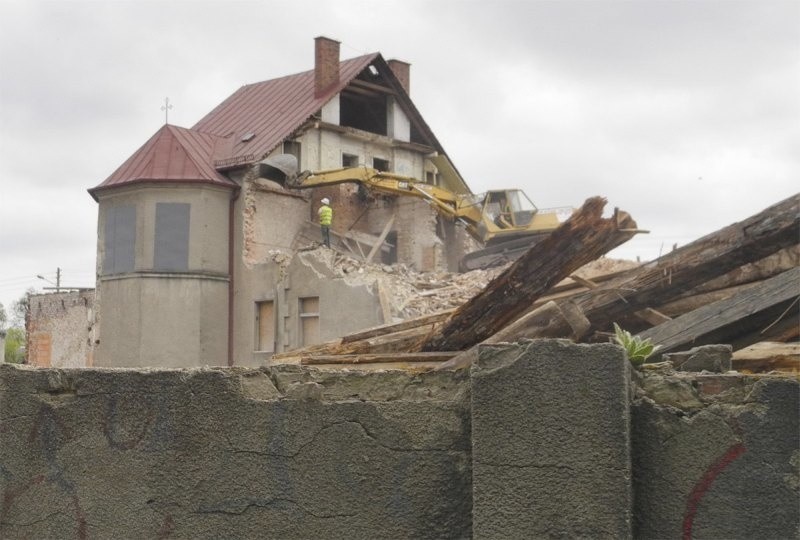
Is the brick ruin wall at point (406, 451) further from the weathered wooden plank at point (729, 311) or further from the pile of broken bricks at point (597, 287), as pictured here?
the pile of broken bricks at point (597, 287)

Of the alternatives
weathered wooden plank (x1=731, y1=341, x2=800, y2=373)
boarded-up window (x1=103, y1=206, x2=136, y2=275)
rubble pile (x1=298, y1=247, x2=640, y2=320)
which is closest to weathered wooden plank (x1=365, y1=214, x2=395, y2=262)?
rubble pile (x1=298, y1=247, x2=640, y2=320)

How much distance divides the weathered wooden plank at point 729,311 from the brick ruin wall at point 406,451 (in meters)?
3.62

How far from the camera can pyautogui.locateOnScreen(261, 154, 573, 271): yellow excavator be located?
2995cm

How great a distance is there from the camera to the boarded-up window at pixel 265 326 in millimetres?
28438

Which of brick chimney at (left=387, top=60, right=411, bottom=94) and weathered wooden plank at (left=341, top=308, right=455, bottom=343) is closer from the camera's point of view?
weathered wooden plank at (left=341, top=308, right=455, bottom=343)

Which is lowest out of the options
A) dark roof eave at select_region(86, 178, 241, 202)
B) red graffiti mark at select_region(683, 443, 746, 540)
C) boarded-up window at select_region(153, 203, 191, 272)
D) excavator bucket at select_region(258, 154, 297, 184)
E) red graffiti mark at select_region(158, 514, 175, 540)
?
red graffiti mark at select_region(158, 514, 175, 540)

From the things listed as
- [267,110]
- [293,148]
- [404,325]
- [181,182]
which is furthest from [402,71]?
[404,325]

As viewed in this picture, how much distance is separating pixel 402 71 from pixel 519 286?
2617 centimetres

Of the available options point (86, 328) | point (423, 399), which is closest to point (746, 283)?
point (423, 399)

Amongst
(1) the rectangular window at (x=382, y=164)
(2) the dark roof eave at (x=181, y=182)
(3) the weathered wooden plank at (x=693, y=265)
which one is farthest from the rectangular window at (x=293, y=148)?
(3) the weathered wooden plank at (x=693, y=265)

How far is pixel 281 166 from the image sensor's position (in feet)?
97.2

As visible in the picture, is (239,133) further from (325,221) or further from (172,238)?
(325,221)

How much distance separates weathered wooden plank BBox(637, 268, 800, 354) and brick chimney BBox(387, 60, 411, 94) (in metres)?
27.0

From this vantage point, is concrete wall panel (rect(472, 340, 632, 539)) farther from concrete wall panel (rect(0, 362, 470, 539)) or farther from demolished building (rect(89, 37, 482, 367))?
demolished building (rect(89, 37, 482, 367))
